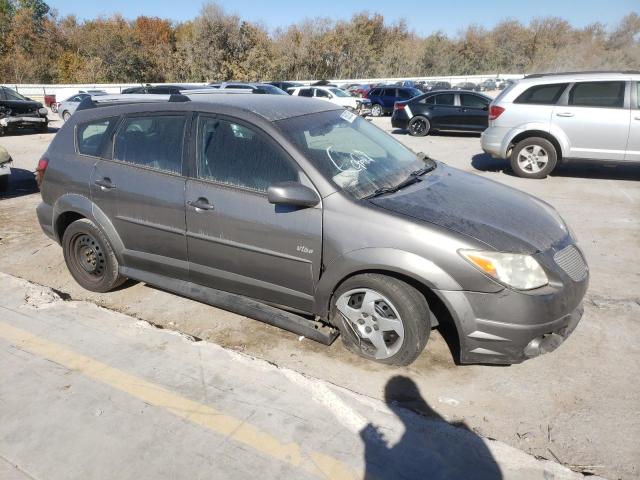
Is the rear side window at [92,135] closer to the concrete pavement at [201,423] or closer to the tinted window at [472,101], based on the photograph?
the concrete pavement at [201,423]

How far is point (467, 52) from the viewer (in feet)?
212

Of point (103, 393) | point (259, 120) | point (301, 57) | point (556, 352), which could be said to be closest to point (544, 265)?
point (556, 352)

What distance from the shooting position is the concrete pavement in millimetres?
2428

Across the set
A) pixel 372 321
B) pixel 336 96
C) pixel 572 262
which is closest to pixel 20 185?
pixel 372 321

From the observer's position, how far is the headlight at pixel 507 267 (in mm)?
2814

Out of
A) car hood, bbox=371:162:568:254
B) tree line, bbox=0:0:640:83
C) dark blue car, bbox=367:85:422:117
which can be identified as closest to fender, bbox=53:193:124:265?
car hood, bbox=371:162:568:254

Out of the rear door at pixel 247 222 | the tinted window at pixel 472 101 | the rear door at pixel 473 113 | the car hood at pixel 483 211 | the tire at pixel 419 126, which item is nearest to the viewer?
the car hood at pixel 483 211

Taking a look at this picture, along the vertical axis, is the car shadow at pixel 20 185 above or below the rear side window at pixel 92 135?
below

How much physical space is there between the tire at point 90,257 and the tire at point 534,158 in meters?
7.17

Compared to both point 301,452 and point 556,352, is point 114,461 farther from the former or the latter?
point 556,352

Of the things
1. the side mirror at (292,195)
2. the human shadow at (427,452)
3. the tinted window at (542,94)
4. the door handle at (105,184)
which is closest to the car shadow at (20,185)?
the door handle at (105,184)

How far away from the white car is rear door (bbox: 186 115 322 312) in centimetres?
1867

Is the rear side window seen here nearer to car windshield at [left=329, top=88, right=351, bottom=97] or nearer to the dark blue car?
car windshield at [left=329, top=88, right=351, bottom=97]

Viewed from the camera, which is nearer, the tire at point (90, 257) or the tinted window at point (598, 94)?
the tire at point (90, 257)
